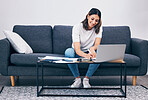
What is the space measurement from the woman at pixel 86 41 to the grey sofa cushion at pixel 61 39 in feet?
1.68

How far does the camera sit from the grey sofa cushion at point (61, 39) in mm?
3250

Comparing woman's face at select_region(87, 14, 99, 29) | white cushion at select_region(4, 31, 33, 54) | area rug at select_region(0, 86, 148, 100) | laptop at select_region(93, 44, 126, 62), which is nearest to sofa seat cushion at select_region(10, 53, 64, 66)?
white cushion at select_region(4, 31, 33, 54)

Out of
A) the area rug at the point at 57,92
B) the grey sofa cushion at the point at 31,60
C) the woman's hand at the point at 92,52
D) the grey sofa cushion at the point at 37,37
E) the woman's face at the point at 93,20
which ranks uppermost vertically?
the woman's face at the point at 93,20

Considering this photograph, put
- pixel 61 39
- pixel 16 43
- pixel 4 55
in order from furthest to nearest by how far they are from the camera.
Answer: pixel 61 39
pixel 16 43
pixel 4 55

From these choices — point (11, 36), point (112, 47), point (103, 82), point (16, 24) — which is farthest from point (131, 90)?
point (16, 24)

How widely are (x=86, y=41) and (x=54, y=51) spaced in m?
0.69

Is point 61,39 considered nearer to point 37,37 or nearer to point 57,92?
point 37,37

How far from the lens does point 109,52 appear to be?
215 cm

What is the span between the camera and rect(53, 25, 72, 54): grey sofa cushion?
3.25m

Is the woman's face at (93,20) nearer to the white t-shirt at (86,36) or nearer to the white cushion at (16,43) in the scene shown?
the white t-shirt at (86,36)

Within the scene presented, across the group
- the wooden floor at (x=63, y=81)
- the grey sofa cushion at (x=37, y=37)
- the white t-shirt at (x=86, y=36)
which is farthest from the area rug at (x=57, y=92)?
the grey sofa cushion at (x=37, y=37)

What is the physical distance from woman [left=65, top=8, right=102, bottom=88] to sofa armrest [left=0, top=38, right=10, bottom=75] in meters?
0.72

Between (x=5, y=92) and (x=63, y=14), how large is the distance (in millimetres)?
1695

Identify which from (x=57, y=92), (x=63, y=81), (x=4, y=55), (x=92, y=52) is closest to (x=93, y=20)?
(x=92, y=52)
